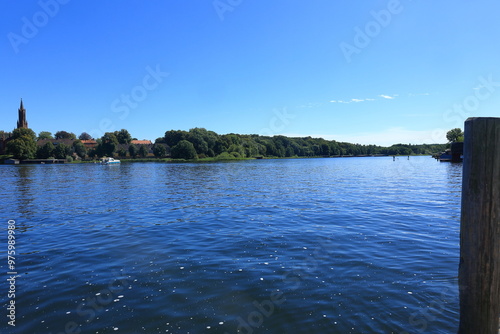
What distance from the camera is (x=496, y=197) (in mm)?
4859

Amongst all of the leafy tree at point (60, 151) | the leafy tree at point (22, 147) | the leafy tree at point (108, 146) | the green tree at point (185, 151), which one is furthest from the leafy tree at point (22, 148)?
the green tree at point (185, 151)

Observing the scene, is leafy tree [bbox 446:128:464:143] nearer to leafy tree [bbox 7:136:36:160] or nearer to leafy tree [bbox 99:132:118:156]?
leafy tree [bbox 99:132:118:156]

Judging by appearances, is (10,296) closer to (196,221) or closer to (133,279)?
(133,279)

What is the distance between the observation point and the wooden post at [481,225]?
4812 mm

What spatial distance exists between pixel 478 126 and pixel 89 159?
222m

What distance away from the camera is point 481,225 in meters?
4.95

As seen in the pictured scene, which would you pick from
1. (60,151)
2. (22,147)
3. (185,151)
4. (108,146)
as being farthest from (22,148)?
(185,151)

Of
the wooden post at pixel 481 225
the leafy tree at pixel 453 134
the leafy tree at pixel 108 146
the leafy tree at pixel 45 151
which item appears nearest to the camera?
the wooden post at pixel 481 225

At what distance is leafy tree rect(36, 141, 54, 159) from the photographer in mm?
178375

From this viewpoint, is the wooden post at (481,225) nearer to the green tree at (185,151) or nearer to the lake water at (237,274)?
the lake water at (237,274)

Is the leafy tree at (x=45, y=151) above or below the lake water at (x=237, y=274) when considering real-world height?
above

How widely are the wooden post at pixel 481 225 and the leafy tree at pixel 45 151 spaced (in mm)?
210873

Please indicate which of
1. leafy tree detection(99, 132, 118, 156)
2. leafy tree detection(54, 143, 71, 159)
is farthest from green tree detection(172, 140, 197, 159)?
leafy tree detection(54, 143, 71, 159)

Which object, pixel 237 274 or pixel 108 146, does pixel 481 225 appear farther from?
pixel 108 146
